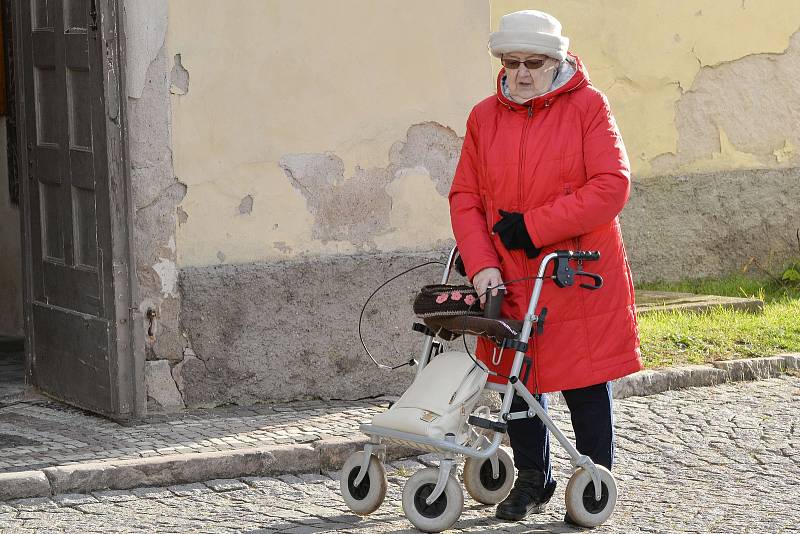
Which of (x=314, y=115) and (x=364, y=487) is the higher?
(x=314, y=115)

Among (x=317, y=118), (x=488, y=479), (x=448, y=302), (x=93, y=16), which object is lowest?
(x=488, y=479)

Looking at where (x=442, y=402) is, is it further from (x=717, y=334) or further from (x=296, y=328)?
(x=717, y=334)

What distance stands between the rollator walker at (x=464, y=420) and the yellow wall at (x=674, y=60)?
494 cm

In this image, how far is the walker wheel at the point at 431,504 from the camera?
4.85 meters

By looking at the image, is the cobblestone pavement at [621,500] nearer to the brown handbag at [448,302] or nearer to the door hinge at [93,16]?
the brown handbag at [448,302]

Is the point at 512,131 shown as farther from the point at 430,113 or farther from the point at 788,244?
the point at 788,244

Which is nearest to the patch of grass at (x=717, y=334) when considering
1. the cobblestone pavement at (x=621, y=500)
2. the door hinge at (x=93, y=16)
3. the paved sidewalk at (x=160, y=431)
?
the cobblestone pavement at (x=621, y=500)

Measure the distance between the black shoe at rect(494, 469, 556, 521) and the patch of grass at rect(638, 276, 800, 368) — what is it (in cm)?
243

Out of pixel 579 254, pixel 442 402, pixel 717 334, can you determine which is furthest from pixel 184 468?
pixel 717 334

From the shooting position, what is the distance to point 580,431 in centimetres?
516

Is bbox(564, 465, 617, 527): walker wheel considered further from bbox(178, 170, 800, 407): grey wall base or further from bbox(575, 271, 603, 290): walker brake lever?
bbox(178, 170, 800, 407): grey wall base

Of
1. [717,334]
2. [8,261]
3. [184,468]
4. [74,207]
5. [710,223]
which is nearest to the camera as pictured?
[184,468]

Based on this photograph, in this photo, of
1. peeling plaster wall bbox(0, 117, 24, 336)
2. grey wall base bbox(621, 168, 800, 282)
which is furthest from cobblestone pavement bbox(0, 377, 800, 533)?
peeling plaster wall bbox(0, 117, 24, 336)

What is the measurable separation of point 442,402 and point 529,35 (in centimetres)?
128
